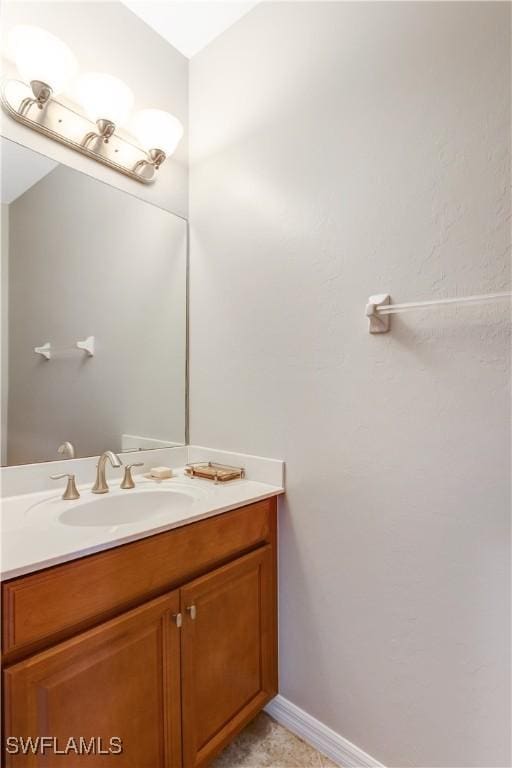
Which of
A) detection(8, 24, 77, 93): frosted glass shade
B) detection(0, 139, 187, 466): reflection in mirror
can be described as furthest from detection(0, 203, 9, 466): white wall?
detection(8, 24, 77, 93): frosted glass shade

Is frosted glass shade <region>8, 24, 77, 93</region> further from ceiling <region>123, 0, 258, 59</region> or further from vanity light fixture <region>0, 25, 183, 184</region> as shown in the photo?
ceiling <region>123, 0, 258, 59</region>

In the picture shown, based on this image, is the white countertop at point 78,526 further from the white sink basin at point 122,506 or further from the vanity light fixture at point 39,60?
the vanity light fixture at point 39,60

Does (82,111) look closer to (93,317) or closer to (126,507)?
(93,317)

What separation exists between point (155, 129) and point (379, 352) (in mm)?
1205

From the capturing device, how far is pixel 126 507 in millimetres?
1330

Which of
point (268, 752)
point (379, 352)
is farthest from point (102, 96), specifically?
point (268, 752)

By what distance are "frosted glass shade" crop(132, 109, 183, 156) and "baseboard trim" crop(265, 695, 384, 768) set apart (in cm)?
211

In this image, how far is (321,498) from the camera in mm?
1298

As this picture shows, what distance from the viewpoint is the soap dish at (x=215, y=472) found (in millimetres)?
1450

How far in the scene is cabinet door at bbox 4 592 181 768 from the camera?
78 cm

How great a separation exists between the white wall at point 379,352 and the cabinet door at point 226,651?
9 centimetres

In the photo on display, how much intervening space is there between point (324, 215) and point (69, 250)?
3.00ft

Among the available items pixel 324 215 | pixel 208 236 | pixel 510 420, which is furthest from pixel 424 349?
pixel 208 236

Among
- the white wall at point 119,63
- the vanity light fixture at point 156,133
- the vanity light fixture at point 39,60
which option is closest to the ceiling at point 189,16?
the white wall at point 119,63
